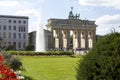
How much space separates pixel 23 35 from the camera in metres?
138

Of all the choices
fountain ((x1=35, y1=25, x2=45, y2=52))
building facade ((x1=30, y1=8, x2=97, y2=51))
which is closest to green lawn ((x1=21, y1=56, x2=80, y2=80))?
fountain ((x1=35, y1=25, x2=45, y2=52))

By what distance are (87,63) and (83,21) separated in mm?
130525

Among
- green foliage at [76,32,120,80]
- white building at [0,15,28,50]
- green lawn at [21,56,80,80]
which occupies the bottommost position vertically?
green lawn at [21,56,80,80]

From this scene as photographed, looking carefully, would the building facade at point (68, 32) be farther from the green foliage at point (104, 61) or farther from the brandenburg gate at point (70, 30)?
the green foliage at point (104, 61)

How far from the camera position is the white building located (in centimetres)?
13500

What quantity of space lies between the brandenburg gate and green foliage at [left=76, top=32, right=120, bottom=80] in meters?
123

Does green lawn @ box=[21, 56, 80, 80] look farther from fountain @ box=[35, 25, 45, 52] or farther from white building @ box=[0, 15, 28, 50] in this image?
white building @ box=[0, 15, 28, 50]

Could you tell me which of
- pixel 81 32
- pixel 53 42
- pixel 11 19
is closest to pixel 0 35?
pixel 11 19

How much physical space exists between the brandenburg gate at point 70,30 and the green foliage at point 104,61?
12271 centimetres

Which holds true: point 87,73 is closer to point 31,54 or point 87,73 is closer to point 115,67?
point 115,67

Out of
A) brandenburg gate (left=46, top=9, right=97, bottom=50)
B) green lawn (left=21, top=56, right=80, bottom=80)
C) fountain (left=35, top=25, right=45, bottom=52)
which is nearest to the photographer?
green lawn (left=21, top=56, right=80, bottom=80)

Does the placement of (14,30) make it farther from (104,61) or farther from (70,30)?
(104,61)

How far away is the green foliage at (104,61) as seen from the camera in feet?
31.2

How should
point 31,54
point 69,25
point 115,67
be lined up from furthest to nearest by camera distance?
point 69,25 → point 31,54 → point 115,67
